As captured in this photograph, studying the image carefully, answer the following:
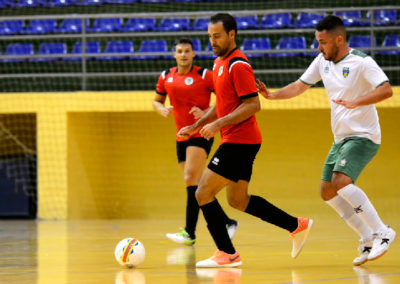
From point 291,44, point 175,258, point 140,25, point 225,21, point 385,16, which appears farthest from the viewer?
point 140,25

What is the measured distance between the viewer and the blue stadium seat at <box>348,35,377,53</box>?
40.0ft

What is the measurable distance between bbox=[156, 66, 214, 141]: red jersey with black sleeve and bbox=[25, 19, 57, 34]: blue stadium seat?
6.46 metres

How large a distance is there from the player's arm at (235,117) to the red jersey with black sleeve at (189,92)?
2361mm

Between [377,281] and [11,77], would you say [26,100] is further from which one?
[377,281]

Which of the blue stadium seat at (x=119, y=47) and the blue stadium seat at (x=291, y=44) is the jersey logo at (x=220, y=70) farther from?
the blue stadium seat at (x=119, y=47)

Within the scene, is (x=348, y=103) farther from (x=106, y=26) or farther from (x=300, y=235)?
(x=106, y=26)

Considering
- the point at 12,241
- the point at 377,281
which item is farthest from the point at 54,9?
the point at 377,281

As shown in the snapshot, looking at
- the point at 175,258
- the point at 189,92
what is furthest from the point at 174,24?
the point at 175,258

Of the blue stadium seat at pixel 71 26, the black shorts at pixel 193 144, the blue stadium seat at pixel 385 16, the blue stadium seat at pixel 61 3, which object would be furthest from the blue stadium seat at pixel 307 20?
the black shorts at pixel 193 144

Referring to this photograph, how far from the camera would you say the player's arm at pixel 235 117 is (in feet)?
16.1

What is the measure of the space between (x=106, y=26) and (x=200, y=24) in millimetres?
1844

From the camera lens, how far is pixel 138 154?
12.7 m

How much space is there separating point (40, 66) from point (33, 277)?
346 inches

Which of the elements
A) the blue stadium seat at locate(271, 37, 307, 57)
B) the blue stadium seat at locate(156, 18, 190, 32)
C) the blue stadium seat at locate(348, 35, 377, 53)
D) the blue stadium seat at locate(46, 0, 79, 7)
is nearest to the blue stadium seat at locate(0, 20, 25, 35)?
the blue stadium seat at locate(46, 0, 79, 7)
